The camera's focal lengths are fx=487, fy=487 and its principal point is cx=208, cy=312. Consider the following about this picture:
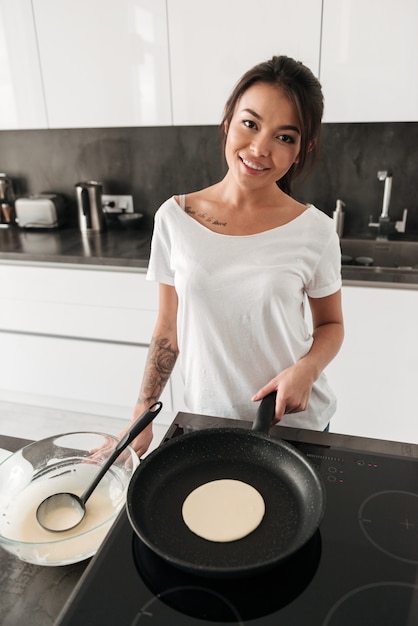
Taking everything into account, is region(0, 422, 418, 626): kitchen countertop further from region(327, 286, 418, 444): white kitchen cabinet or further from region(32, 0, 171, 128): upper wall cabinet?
region(32, 0, 171, 128): upper wall cabinet

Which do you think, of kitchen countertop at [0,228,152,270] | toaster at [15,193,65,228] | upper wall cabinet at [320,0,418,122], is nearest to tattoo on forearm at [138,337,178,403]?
kitchen countertop at [0,228,152,270]

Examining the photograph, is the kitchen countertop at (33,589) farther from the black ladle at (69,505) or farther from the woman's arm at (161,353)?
the woman's arm at (161,353)

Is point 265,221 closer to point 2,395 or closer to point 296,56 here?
point 296,56

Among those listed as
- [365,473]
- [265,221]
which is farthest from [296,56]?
[365,473]

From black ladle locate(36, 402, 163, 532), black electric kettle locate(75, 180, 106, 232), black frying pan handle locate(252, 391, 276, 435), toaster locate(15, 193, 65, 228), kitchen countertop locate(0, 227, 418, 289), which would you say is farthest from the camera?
toaster locate(15, 193, 65, 228)

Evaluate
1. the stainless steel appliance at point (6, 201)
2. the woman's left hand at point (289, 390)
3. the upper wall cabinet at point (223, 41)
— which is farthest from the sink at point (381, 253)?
the stainless steel appliance at point (6, 201)

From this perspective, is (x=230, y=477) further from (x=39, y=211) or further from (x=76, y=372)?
(x=39, y=211)

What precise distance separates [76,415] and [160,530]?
6.74ft

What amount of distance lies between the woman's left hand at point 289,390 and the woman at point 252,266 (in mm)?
64

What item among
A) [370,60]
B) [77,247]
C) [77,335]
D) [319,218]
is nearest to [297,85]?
[319,218]

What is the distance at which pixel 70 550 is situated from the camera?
0.59 meters

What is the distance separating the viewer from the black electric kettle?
2439mm

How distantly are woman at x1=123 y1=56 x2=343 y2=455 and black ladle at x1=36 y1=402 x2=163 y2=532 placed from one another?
1.11 feet

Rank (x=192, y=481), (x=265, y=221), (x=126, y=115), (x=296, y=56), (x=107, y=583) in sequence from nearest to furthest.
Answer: (x=107, y=583), (x=192, y=481), (x=265, y=221), (x=296, y=56), (x=126, y=115)
